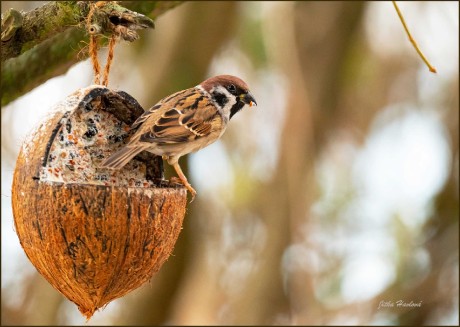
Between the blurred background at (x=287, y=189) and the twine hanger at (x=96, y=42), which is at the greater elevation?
the twine hanger at (x=96, y=42)

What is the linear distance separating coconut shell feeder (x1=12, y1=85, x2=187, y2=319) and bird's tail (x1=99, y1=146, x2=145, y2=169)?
0.09m

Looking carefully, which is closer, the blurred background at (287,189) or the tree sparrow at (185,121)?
the tree sparrow at (185,121)

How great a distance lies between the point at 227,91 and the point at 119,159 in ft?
3.66

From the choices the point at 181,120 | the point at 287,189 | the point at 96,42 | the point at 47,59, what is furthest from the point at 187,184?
the point at 287,189

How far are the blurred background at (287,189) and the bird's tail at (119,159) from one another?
90.5 inches

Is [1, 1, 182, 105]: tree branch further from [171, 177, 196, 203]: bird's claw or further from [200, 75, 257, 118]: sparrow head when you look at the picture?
[171, 177, 196, 203]: bird's claw

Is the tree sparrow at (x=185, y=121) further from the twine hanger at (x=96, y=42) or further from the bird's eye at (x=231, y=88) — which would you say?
the twine hanger at (x=96, y=42)

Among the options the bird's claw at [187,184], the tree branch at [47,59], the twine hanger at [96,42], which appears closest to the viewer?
the twine hanger at [96,42]

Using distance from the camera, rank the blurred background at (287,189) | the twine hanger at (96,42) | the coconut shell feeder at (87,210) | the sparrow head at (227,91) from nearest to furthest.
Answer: the coconut shell feeder at (87,210) → the twine hanger at (96,42) → the sparrow head at (227,91) → the blurred background at (287,189)

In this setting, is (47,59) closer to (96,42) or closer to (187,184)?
(96,42)

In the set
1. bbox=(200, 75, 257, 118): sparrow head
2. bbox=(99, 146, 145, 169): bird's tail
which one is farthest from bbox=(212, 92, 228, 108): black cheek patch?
bbox=(99, 146, 145, 169): bird's tail

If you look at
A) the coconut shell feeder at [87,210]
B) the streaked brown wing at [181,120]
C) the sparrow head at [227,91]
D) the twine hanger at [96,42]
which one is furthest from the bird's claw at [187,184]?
the twine hanger at [96,42]

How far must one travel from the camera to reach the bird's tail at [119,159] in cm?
352

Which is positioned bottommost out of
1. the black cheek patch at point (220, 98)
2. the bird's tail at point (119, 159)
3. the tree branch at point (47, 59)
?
the black cheek patch at point (220, 98)
